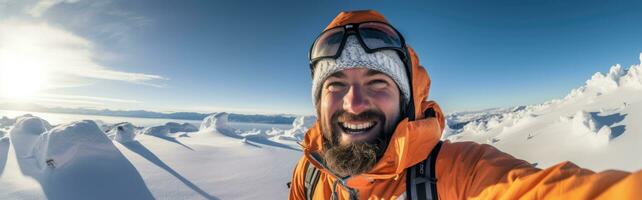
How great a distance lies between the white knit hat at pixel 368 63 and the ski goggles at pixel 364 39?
4cm

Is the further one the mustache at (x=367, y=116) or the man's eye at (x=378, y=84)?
the man's eye at (x=378, y=84)

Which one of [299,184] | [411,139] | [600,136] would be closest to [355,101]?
[411,139]

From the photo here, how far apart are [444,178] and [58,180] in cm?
1241

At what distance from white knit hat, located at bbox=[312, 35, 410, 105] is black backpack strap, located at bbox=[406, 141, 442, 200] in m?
0.54

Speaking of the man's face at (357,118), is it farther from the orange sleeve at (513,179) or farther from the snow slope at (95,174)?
the snow slope at (95,174)

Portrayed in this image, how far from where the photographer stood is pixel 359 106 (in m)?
1.79

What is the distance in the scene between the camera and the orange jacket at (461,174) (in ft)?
2.77

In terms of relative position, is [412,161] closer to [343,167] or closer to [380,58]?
[343,167]

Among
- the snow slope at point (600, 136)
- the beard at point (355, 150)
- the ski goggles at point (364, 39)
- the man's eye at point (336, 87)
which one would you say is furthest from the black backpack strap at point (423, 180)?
the snow slope at point (600, 136)

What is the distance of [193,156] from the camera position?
21953 mm

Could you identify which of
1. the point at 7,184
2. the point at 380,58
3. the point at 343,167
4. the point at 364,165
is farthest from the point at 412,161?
the point at 7,184

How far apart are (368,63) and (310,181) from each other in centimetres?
98

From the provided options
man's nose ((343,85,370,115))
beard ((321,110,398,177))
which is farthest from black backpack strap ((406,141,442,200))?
man's nose ((343,85,370,115))

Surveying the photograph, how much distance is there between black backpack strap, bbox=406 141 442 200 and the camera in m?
1.44
